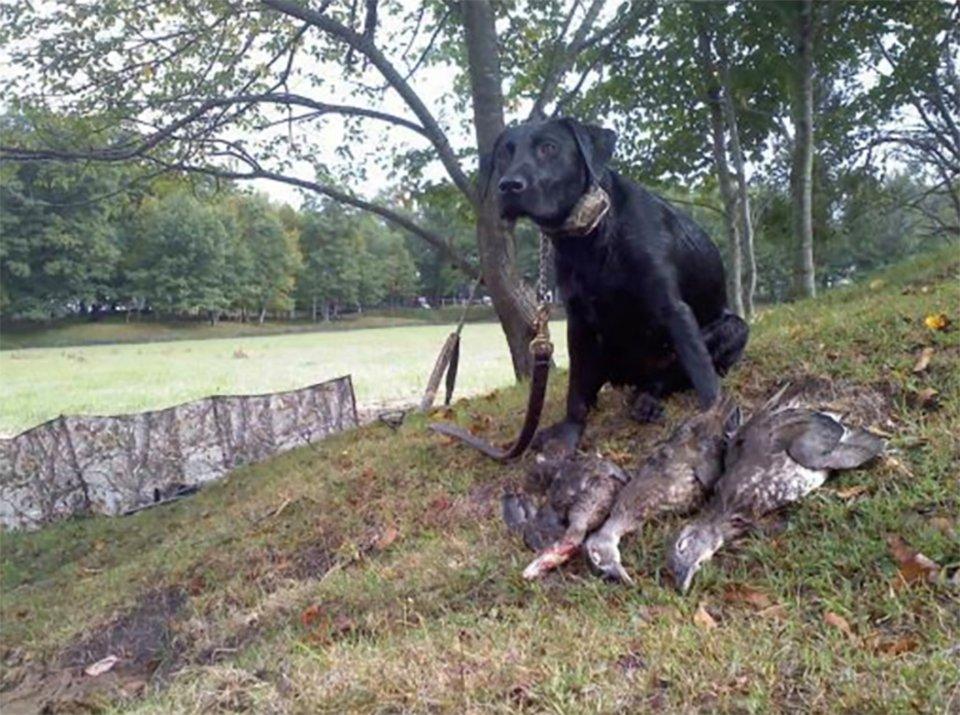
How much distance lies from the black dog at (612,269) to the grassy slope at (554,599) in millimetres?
222

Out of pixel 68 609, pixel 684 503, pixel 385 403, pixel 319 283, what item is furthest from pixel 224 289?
pixel 684 503

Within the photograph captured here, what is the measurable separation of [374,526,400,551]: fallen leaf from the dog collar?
141cm

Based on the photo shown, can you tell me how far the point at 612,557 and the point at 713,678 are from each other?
2.18 feet

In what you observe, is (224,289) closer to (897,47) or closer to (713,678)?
(897,47)

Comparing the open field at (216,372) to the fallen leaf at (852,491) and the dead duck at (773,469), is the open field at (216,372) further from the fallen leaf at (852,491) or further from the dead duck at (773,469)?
the fallen leaf at (852,491)

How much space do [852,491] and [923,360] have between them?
1117 millimetres

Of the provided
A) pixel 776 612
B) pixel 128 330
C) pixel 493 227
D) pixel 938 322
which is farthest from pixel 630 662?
pixel 128 330

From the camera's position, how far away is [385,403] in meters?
9.39

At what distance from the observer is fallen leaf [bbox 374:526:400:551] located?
131 inches

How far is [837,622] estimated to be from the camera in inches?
74.6

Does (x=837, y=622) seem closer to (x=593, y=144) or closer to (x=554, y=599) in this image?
(x=554, y=599)

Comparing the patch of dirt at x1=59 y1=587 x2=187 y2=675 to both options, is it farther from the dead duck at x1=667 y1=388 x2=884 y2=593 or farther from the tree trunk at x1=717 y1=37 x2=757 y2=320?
the tree trunk at x1=717 y1=37 x2=757 y2=320

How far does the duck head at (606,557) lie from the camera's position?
A: 2.33 m

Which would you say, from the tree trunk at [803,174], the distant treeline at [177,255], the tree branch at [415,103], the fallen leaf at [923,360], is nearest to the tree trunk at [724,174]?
the tree trunk at [803,174]
